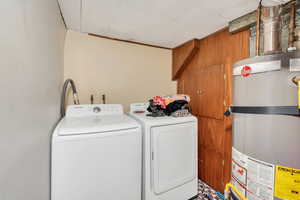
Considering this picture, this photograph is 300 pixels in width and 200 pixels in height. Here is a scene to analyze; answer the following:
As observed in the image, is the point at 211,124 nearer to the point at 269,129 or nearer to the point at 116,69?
the point at 269,129

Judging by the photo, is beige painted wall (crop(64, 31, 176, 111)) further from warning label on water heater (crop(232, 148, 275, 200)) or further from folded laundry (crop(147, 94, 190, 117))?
warning label on water heater (crop(232, 148, 275, 200))

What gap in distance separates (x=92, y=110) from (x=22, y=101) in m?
1.11

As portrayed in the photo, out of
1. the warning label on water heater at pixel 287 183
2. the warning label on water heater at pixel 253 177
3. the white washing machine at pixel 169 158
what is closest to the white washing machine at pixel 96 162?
the white washing machine at pixel 169 158

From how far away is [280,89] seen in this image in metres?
0.60

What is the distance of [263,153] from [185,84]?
6.23 ft

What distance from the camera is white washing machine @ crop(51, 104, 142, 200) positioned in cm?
101

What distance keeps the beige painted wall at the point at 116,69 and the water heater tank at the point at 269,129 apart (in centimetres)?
179

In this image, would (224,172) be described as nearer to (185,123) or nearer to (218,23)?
(185,123)

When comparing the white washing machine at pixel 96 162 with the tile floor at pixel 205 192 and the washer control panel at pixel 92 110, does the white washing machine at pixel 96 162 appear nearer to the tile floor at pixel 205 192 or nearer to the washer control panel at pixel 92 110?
the washer control panel at pixel 92 110

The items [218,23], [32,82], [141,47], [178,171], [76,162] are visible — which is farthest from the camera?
[141,47]

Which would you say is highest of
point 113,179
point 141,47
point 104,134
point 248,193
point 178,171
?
point 141,47

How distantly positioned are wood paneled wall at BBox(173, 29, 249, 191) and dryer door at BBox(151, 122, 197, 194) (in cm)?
43

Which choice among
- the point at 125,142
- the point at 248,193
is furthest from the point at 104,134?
the point at 248,193

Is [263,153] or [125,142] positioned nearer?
[263,153]
